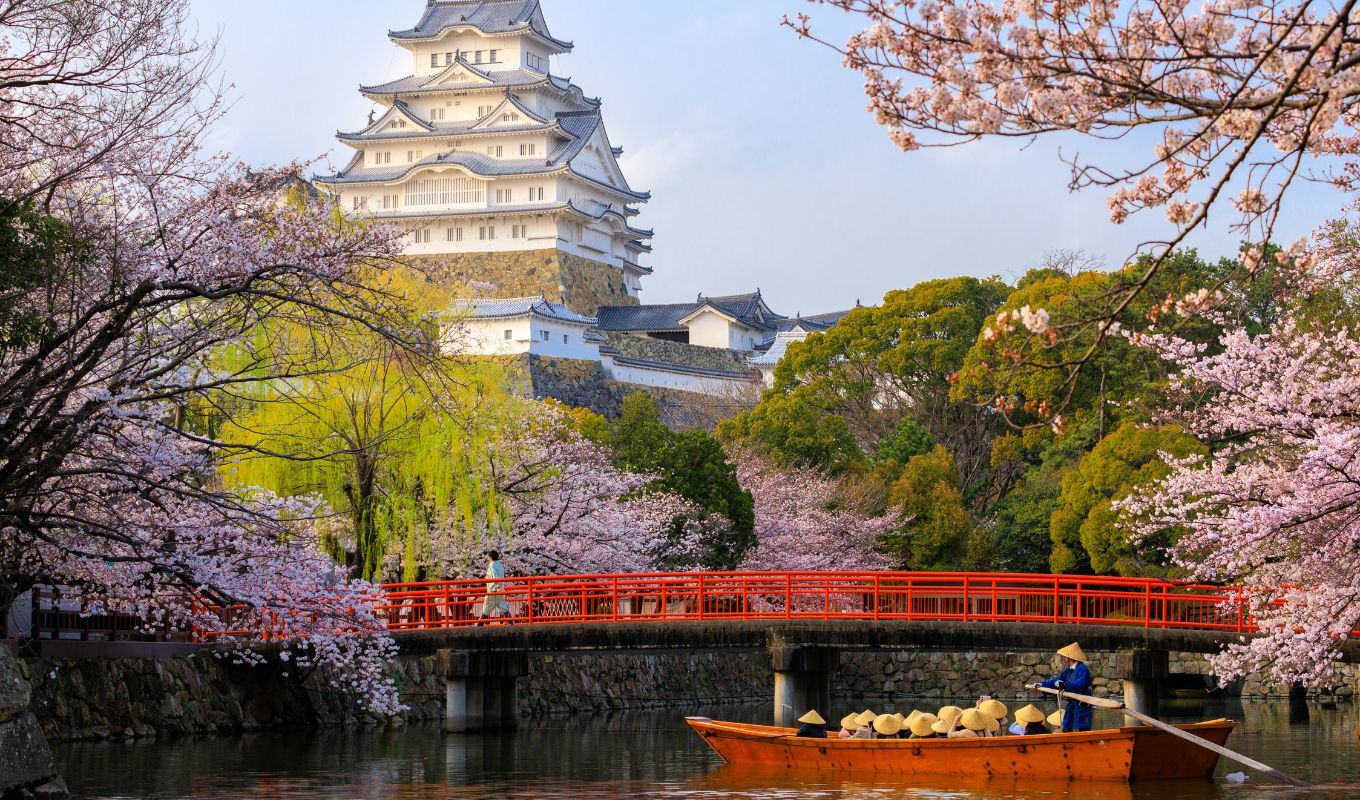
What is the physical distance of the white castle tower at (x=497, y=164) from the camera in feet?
192

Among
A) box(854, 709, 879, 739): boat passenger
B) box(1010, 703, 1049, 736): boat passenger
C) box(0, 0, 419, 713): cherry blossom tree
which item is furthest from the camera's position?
box(854, 709, 879, 739): boat passenger

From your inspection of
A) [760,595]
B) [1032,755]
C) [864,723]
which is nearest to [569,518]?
[760,595]

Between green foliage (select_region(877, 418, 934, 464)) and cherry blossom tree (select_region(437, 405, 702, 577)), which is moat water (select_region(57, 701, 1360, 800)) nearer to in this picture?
cherry blossom tree (select_region(437, 405, 702, 577))

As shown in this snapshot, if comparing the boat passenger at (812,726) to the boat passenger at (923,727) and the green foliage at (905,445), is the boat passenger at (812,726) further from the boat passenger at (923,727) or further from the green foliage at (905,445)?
the green foliage at (905,445)

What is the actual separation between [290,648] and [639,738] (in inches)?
205

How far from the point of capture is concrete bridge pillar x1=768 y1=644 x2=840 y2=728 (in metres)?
23.1

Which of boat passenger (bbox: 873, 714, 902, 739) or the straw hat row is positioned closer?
Answer: the straw hat row

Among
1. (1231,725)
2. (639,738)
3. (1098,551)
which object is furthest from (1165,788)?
(1098,551)

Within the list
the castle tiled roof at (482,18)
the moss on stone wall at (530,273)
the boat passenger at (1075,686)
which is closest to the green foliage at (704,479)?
the boat passenger at (1075,686)

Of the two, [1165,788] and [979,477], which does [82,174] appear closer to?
[1165,788]

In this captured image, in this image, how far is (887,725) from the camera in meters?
18.1

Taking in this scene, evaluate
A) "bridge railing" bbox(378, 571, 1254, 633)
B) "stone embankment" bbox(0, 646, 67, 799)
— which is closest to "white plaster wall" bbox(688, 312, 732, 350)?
"bridge railing" bbox(378, 571, 1254, 633)

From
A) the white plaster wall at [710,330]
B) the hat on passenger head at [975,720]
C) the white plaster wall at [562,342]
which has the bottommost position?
the hat on passenger head at [975,720]

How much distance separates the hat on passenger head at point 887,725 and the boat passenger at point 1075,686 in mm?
1650
